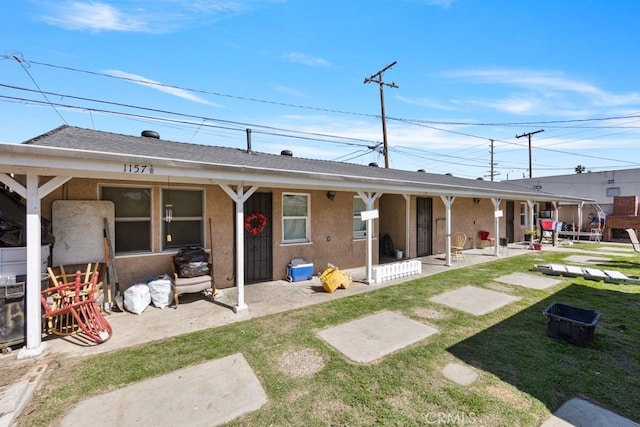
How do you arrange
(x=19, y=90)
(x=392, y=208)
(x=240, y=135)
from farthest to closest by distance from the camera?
(x=240, y=135) → (x=392, y=208) → (x=19, y=90)

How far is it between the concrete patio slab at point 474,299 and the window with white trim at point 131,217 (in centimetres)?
619

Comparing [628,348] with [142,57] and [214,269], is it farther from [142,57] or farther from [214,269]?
[142,57]

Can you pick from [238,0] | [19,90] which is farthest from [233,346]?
[19,90]

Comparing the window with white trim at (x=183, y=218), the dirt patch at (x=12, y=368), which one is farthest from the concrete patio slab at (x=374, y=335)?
the window with white trim at (x=183, y=218)

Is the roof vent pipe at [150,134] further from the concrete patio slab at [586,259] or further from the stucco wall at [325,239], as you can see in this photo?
the concrete patio slab at [586,259]

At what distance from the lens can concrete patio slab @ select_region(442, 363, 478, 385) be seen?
10.1 feet

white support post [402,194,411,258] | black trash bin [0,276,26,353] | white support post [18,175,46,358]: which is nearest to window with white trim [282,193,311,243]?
white support post [402,194,411,258]

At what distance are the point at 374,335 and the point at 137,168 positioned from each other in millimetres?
4243

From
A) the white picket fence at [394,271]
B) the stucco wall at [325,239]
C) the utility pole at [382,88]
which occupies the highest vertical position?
the utility pole at [382,88]

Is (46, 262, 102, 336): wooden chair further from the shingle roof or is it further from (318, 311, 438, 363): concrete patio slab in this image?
(318, 311, 438, 363): concrete patio slab

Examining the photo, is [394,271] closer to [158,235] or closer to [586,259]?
[158,235]

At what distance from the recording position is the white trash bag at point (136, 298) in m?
5.07

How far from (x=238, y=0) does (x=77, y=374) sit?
8170 mm

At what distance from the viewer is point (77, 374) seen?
127 inches
